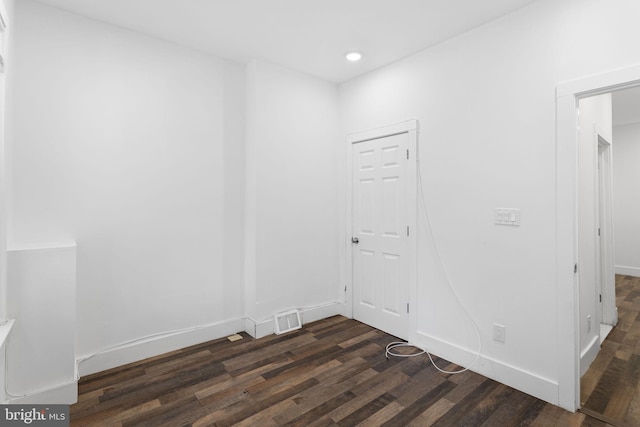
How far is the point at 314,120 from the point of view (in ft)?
12.2

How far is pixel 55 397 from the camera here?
2.12 m

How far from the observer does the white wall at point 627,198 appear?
5832mm

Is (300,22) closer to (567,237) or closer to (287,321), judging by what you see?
(567,237)

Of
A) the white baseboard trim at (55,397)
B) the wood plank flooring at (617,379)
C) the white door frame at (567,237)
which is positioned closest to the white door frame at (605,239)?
the wood plank flooring at (617,379)

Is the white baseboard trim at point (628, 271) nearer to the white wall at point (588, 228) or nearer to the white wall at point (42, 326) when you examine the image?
the white wall at point (588, 228)

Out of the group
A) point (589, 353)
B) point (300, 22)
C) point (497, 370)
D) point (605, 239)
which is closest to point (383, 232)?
point (497, 370)

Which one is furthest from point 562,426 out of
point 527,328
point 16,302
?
point 16,302

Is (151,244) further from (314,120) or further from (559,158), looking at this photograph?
(559,158)

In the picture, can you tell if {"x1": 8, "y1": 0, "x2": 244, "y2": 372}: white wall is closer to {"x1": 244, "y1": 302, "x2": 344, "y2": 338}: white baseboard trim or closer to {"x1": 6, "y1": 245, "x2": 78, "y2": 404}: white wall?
{"x1": 244, "y1": 302, "x2": 344, "y2": 338}: white baseboard trim

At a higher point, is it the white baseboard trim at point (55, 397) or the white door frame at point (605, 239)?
the white door frame at point (605, 239)

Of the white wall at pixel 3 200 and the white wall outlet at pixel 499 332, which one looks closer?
the white wall at pixel 3 200

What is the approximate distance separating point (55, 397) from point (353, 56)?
3.64 m

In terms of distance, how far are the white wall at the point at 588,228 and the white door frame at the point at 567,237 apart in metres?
0.58

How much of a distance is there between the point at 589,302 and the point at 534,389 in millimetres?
1168
